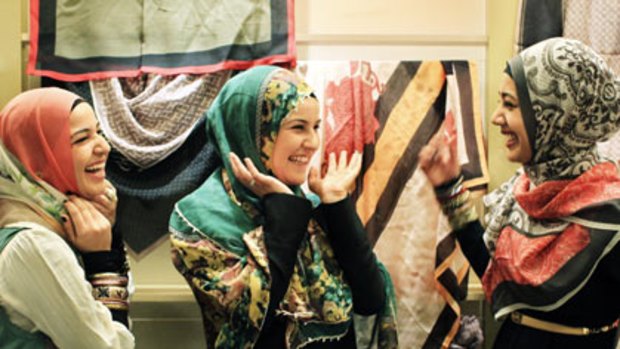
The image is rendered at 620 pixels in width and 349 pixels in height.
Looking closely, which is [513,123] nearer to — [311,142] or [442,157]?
[442,157]

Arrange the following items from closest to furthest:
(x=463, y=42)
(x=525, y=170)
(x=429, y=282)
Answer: (x=525, y=170) → (x=429, y=282) → (x=463, y=42)

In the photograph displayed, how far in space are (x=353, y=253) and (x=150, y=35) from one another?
1186 mm

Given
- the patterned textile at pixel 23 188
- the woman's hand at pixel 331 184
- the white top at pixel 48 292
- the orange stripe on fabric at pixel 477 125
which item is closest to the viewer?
the white top at pixel 48 292

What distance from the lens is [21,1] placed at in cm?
293

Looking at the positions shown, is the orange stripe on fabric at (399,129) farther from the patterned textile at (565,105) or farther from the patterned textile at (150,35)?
the patterned textile at (565,105)

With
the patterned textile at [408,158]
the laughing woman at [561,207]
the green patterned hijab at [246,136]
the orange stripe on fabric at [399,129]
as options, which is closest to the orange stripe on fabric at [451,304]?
the patterned textile at [408,158]

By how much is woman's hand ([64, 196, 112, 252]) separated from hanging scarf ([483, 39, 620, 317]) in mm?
1008

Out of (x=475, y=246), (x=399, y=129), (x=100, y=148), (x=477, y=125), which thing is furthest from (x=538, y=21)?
(x=100, y=148)

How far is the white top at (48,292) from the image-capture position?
66.2 inches

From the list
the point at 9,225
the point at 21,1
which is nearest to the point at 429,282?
the point at 9,225

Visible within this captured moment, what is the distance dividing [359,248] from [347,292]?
0.39 ft

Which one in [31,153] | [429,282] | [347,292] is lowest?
[429,282]

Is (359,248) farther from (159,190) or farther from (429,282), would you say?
(159,190)

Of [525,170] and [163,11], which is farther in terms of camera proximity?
[163,11]
